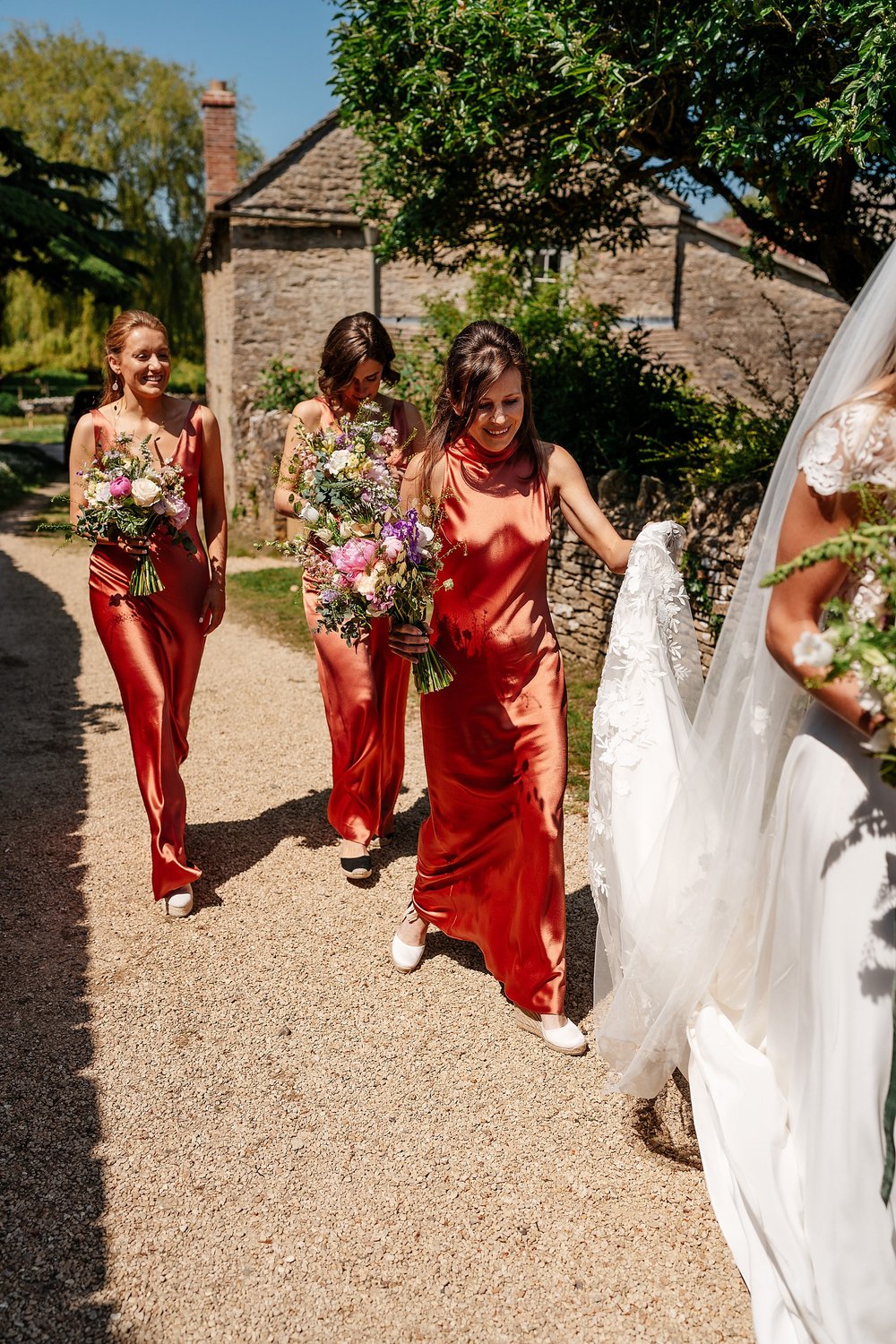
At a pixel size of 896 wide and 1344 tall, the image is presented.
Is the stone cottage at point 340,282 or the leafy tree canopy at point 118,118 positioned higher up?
the leafy tree canopy at point 118,118

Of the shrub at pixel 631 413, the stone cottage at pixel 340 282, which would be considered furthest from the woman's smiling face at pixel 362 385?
the stone cottage at pixel 340 282

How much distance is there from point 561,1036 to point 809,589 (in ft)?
6.95

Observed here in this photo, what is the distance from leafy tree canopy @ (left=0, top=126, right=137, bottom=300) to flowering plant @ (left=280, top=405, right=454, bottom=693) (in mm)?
17785

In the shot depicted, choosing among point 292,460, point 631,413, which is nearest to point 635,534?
point 631,413

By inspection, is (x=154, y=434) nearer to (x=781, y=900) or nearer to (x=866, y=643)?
(x=781, y=900)

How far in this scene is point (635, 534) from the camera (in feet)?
27.4

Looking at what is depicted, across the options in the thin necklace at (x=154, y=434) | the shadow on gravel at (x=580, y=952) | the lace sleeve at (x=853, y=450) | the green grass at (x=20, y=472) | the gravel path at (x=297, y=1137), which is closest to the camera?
the lace sleeve at (x=853, y=450)

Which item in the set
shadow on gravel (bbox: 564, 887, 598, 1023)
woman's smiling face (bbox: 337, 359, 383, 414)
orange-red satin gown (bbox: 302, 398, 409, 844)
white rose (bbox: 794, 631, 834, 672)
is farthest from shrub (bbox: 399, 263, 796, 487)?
white rose (bbox: 794, 631, 834, 672)

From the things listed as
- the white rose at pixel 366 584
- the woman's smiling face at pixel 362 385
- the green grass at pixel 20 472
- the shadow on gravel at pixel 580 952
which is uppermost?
the woman's smiling face at pixel 362 385

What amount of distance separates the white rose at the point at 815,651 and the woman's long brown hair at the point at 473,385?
76.2 inches

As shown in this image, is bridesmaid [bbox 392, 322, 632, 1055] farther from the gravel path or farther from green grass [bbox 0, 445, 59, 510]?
green grass [bbox 0, 445, 59, 510]

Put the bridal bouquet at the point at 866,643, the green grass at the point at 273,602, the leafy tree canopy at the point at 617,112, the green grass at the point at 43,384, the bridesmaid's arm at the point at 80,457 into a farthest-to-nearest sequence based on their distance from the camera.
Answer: the green grass at the point at 43,384 < the green grass at the point at 273,602 < the leafy tree canopy at the point at 617,112 < the bridesmaid's arm at the point at 80,457 < the bridal bouquet at the point at 866,643

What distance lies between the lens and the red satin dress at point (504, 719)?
3.88 metres

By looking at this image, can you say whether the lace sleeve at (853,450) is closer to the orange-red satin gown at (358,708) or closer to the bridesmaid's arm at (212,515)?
the orange-red satin gown at (358,708)
